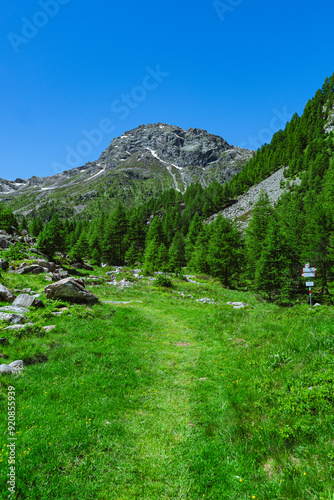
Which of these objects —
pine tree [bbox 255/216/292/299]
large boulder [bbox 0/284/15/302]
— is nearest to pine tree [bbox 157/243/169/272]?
pine tree [bbox 255/216/292/299]

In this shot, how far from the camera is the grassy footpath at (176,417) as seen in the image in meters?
4.33

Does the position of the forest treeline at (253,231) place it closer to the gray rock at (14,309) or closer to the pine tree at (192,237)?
the pine tree at (192,237)

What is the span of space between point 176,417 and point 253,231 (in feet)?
149

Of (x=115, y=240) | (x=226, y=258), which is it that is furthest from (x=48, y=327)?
(x=115, y=240)

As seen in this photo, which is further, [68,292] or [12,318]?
[68,292]

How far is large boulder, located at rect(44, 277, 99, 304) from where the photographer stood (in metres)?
15.4

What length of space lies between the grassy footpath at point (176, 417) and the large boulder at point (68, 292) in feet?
16.6

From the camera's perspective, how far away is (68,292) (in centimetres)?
1566

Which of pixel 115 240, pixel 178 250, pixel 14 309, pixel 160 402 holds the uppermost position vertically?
pixel 115 240

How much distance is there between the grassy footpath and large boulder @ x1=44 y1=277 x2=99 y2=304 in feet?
16.6

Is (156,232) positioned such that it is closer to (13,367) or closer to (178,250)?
(178,250)

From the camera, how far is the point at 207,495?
4285mm

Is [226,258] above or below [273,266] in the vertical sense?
above
